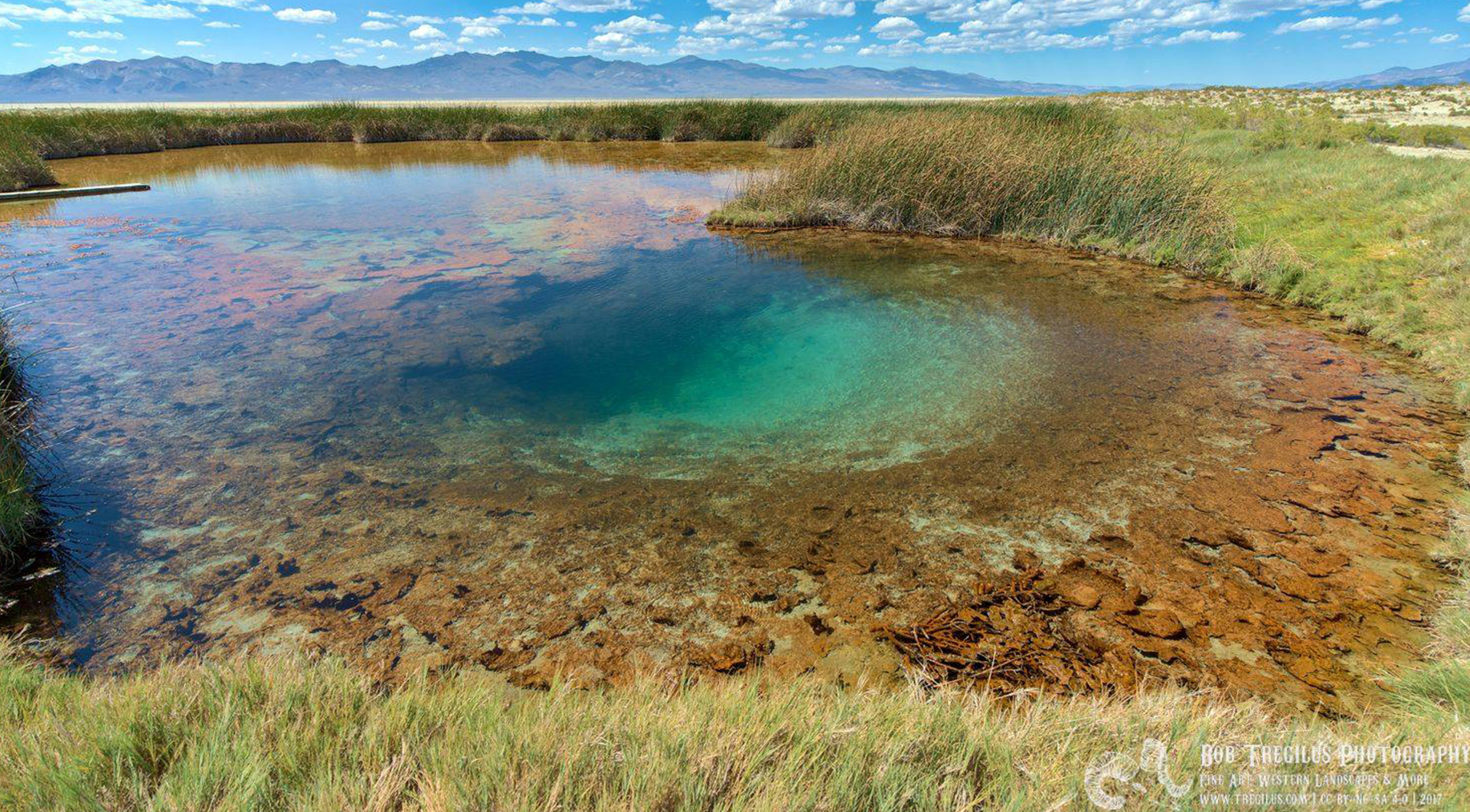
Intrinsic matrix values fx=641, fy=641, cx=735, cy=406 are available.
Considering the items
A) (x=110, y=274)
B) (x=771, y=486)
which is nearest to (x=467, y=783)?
(x=771, y=486)

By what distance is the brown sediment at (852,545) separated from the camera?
104 inches

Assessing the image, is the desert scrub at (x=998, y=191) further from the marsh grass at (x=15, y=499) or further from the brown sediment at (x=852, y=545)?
the marsh grass at (x=15, y=499)

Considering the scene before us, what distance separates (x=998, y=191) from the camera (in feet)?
31.4

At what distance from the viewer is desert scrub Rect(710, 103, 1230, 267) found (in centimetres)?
865

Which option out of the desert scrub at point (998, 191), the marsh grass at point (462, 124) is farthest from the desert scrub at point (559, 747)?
the marsh grass at point (462, 124)

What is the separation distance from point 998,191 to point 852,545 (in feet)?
26.6

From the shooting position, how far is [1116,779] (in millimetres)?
1449

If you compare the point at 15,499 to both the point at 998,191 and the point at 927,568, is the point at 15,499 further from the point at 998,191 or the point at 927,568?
the point at 998,191

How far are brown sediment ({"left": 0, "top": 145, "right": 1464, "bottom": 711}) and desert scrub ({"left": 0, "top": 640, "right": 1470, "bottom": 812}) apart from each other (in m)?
0.78

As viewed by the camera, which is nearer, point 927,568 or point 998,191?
point 927,568

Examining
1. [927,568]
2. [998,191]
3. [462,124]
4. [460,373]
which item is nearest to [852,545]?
[927,568]

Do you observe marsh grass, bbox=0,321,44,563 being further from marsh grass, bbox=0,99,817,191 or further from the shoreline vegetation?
marsh grass, bbox=0,99,817,191

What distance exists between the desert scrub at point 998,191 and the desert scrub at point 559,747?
28.1 feet

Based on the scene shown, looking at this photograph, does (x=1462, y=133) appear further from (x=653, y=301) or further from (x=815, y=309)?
(x=653, y=301)
